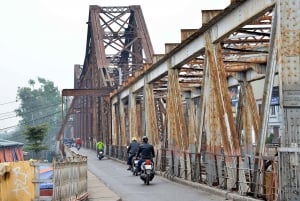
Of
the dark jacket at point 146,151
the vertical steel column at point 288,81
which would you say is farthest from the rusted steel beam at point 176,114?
the vertical steel column at point 288,81

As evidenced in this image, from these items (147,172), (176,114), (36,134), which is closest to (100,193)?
(147,172)

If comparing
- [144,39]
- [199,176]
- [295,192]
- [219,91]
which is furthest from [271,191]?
[144,39]

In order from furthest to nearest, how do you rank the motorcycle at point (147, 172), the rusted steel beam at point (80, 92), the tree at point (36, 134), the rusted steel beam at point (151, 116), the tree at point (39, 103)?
1. the tree at point (39, 103)
2. the tree at point (36, 134)
3. the rusted steel beam at point (80, 92)
4. the rusted steel beam at point (151, 116)
5. the motorcycle at point (147, 172)

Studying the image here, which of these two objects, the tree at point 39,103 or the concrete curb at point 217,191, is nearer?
the concrete curb at point 217,191

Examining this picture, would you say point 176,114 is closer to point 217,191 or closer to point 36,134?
point 217,191

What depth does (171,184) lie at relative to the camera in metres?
19.8

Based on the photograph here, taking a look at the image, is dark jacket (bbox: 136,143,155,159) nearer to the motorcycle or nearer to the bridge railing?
the motorcycle

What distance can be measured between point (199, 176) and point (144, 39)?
44.1 meters

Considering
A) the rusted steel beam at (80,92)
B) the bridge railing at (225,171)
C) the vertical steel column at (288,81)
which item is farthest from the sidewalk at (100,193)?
the rusted steel beam at (80,92)

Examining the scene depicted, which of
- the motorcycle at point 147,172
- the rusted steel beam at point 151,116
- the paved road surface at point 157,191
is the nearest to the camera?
the paved road surface at point 157,191

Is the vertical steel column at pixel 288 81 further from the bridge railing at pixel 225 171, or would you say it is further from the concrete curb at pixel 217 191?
the concrete curb at pixel 217 191

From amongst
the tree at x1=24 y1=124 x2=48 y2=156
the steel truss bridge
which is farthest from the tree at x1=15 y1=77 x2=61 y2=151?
the steel truss bridge

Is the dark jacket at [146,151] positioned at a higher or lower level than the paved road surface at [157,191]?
higher

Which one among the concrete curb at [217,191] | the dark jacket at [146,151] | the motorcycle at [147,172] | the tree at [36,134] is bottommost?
the concrete curb at [217,191]
